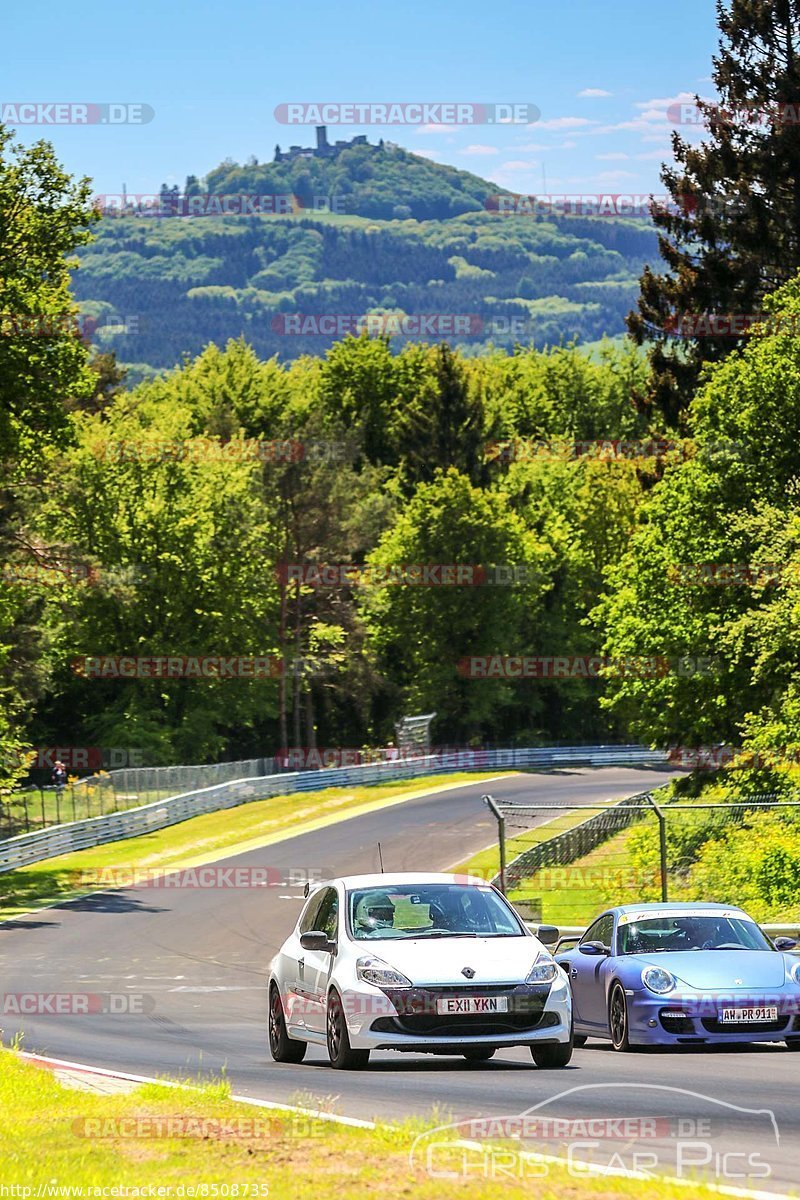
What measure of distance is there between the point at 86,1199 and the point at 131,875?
1591 inches

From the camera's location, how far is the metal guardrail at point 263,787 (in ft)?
170

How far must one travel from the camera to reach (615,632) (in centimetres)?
4769

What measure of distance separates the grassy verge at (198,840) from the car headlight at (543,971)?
28.1 metres

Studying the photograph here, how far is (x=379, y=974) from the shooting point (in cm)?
1300

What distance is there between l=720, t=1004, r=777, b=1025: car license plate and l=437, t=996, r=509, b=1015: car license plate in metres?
2.64

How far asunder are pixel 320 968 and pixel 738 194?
140ft

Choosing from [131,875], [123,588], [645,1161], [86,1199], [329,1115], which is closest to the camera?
[86,1199]

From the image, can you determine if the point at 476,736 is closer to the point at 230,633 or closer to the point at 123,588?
the point at 230,633

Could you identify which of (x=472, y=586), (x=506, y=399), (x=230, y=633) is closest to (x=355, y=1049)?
(x=230, y=633)
